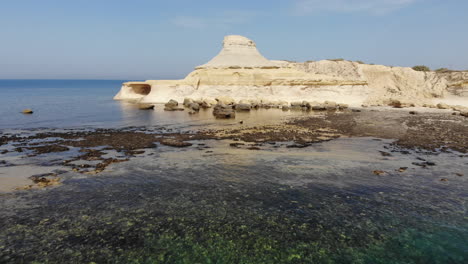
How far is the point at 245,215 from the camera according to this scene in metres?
10.0

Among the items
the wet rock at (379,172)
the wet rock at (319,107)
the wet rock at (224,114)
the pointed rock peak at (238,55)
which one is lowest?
the wet rock at (379,172)

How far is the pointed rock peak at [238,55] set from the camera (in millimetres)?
62275

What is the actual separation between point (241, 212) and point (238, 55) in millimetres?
58077

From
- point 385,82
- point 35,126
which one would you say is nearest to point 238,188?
point 35,126

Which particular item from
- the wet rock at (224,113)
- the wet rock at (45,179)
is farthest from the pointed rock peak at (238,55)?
the wet rock at (45,179)

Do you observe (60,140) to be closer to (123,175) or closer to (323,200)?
(123,175)

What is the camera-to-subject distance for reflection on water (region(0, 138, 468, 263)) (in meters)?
7.88

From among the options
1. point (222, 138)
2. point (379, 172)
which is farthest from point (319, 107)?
point (379, 172)

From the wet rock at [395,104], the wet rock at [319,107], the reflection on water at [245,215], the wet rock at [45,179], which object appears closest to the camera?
the reflection on water at [245,215]

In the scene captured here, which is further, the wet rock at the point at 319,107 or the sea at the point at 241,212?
the wet rock at the point at 319,107

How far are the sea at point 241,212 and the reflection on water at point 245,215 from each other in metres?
0.04

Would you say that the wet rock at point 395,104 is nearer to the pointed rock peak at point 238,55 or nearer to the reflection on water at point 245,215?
the pointed rock peak at point 238,55

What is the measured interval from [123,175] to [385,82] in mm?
58392

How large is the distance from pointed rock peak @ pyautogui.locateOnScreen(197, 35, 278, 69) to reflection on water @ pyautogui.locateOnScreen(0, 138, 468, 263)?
4867 centimetres
